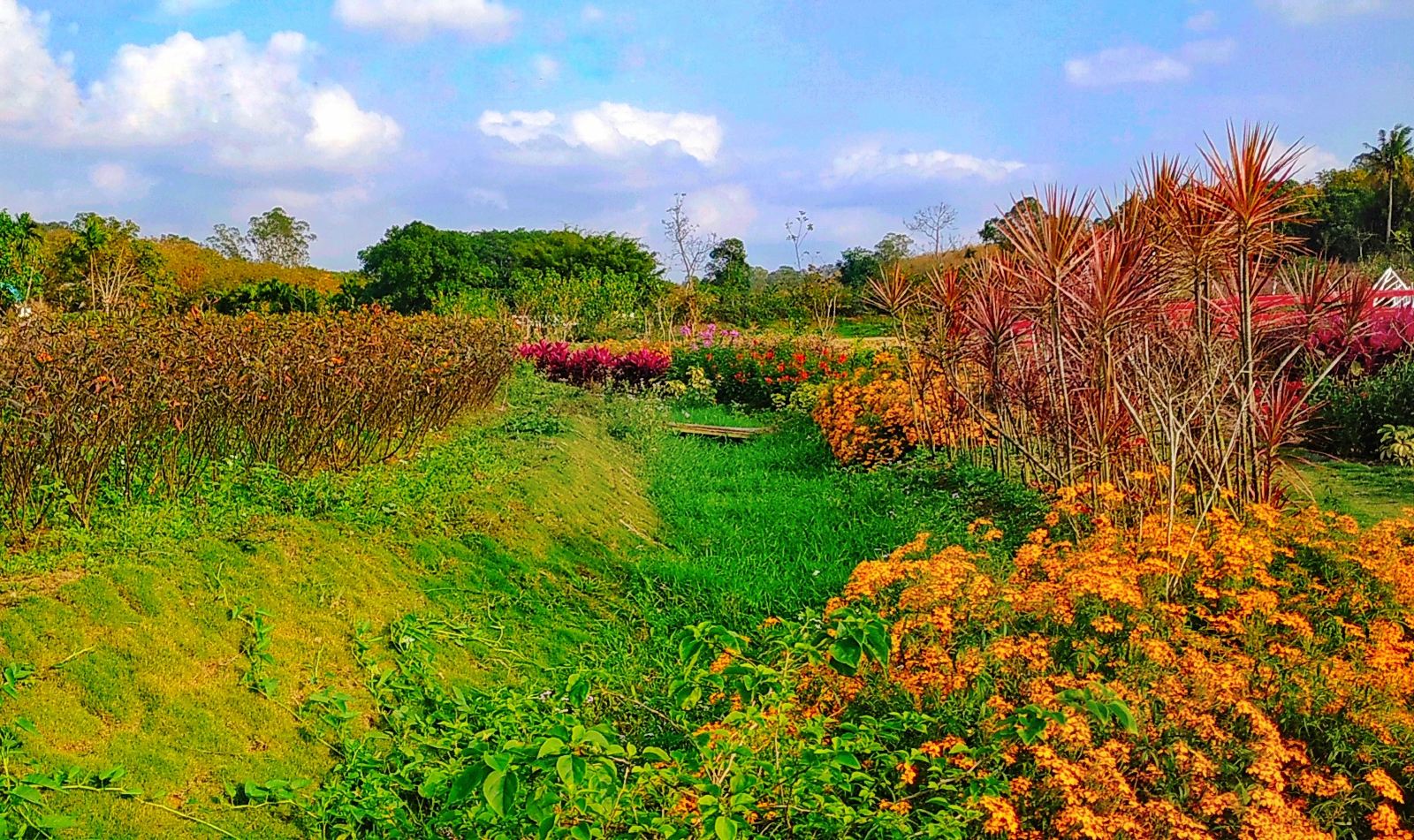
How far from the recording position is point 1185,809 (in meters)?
2.34

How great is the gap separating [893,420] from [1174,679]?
551 cm

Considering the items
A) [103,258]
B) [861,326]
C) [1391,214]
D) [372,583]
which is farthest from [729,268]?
[372,583]

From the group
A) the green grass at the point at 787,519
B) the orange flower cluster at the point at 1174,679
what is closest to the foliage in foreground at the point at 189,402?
the green grass at the point at 787,519

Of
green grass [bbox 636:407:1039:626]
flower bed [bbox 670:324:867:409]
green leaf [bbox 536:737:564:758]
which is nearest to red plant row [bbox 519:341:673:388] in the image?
flower bed [bbox 670:324:867:409]

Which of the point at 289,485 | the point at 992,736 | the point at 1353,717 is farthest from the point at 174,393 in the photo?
the point at 1353,717

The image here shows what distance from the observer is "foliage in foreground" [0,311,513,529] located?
369 centimetres

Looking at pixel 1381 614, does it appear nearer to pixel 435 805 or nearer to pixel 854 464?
pixel 435 805

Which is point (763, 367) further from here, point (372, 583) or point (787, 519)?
point (372, 583)

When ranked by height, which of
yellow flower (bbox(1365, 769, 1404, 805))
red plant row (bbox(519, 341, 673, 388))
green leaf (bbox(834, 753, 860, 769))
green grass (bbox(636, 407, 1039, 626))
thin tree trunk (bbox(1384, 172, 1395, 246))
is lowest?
green grass (bbox(636, 407, 1039, 626))

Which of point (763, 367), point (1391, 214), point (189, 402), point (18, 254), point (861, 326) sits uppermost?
point (1391, 214)

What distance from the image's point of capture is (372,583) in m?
4.00

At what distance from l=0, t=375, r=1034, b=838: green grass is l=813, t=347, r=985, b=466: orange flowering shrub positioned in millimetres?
491

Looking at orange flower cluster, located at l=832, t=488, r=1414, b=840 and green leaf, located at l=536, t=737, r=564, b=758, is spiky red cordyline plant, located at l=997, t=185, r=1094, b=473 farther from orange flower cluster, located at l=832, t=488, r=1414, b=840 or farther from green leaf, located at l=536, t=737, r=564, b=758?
green leaf, located at l=536, t=737, r=564, b=758

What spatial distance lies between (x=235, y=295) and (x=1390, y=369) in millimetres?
20693
